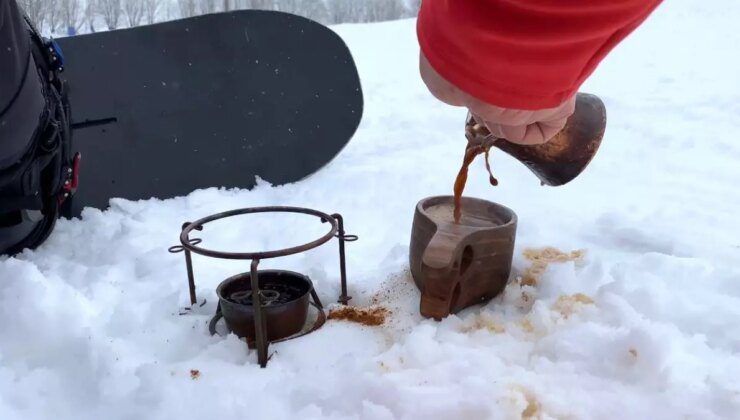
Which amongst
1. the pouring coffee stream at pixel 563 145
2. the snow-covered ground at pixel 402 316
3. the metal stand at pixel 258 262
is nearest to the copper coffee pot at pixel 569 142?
the pouring coffee stream at pixel 563 145

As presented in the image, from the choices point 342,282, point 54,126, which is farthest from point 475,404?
point 54,126

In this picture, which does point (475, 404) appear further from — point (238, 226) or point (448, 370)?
point (238, 226)

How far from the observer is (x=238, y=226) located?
68.5 inches

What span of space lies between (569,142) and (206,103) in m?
1.32

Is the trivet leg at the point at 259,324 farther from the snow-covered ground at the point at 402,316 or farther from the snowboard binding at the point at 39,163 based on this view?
the snowboard binding at the point at 39,163

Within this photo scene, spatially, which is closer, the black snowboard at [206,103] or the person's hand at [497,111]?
the person's hand at [497,111]

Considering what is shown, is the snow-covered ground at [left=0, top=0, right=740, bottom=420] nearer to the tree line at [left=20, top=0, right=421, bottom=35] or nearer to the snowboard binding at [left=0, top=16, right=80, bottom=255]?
the snowboard binding at [left=0, top=16, right=80, bottom=255]

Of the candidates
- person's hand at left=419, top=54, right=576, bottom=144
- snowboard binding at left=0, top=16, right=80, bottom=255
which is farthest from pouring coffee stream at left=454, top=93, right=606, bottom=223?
snowboard binding at left=0, top=16, right=80, bottom=255

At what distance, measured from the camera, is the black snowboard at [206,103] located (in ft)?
6.28

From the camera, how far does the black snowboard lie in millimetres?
1915

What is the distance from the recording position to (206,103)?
6.72 ft

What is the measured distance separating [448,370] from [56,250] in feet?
3.56

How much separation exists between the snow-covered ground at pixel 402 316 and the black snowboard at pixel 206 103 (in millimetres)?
101

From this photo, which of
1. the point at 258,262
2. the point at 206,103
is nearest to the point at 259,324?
the point at 258,262
